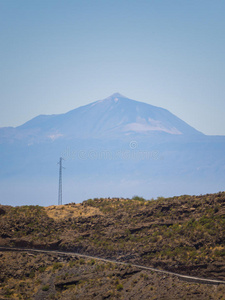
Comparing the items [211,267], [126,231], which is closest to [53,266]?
[126,231]

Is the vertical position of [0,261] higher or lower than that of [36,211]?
lower

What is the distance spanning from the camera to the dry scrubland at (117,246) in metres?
47.3

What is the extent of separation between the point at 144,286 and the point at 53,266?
13.8 meters

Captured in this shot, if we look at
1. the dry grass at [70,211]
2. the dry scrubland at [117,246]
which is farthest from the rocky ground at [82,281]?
the dry grass at [70,211]

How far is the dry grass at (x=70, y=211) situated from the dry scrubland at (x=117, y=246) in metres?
0.16

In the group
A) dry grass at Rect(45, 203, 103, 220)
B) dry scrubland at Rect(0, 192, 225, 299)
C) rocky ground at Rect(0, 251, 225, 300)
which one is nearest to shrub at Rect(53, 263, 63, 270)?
rocky ground at Rect(0, 251, 225, 300)

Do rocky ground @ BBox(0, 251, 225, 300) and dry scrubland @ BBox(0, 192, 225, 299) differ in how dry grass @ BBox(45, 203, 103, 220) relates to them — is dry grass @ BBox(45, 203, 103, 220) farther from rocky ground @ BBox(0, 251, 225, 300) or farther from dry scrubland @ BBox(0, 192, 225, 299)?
rocky ground @ BBox(0, 251, 225, 300)

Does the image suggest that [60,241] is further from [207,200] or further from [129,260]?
[207,200]

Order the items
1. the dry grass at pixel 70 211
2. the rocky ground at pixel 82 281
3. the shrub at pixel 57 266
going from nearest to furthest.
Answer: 1. the rocky ground at pixel 82 281
2. the shrub at pixel 57 266
3. the dry grass at pixel 70 211

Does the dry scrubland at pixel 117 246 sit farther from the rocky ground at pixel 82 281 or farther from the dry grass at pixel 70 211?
the dry grass at pixel 70 211

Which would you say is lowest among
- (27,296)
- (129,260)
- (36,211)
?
(27,296)

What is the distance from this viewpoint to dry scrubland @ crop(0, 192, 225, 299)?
4728cm

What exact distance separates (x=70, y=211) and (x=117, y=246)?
15937 mm

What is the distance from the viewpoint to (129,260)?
5381cm
